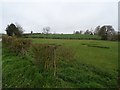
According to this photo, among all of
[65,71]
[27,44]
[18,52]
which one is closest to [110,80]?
[65,71]

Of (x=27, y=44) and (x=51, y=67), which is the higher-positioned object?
(x=27, y=44)

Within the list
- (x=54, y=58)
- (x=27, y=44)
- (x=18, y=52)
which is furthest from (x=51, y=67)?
(x=18, y=52)

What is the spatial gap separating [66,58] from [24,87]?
5.65m

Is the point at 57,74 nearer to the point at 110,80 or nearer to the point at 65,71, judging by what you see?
the point at 65,71

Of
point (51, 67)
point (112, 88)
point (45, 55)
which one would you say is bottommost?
point (112, 88)

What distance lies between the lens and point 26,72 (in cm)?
1130

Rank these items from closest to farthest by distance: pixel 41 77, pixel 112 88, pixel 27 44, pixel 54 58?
pixel 112 88
pixel 41 77
pixel 54 58
pixel 27 44

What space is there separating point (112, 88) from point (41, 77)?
3.60 meters

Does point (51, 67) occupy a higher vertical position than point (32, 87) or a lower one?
higher

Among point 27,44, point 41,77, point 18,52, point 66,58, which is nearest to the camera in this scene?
point 41,77

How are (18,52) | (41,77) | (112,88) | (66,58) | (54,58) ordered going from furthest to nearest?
(18,52) < (66,58) < (54,58) < (41,77) < (112,88)

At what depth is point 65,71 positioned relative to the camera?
11344 mm

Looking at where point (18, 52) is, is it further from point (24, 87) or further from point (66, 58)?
point (24, 87)

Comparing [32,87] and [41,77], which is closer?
[32,87]
